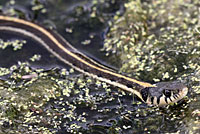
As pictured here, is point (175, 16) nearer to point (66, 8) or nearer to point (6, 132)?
point (66, 8)

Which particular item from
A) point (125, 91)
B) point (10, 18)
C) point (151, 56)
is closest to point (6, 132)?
point (125, 91)

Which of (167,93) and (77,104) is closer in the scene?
(167,93)

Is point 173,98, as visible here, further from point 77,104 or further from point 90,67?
point 90,67

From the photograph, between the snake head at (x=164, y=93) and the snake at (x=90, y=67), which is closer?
the snake head at (x=164, y=93)

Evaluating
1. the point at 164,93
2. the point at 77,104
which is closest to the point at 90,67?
the point at 77,104

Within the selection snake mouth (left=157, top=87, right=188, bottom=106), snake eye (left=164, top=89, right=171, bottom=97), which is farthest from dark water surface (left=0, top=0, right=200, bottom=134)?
snake eye (left=164, top=89, right=171, bottom=97)

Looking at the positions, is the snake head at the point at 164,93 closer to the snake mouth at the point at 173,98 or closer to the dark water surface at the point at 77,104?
the snake mouth at the point at 173,98

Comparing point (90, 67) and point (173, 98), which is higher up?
point (90, 67)

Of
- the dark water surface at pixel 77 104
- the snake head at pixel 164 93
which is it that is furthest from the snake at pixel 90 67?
the dark water surface at pixel 77 104
